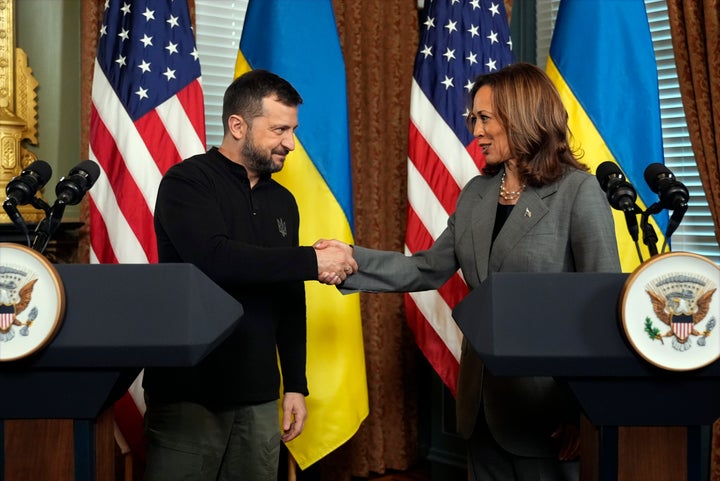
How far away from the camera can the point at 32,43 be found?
2.89 meters

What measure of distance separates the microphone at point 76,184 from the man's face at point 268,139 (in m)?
0.53

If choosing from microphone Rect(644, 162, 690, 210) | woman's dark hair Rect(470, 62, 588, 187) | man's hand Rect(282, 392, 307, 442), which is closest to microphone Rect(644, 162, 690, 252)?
microphone Rect(644, 162, 690, 210)

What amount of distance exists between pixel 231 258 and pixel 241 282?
68 mm

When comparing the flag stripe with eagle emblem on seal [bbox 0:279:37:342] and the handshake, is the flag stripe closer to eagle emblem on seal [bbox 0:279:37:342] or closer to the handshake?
the handshake

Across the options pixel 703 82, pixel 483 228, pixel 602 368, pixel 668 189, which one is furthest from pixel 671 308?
pixel 703 82

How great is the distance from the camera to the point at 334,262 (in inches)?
77.6

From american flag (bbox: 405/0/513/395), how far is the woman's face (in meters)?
0.83

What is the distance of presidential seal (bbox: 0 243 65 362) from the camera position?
49.5 inches

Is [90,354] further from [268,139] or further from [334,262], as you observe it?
[268,139]

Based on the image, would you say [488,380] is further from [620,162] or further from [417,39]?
[417,39]

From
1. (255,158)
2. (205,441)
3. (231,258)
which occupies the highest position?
(255,158)

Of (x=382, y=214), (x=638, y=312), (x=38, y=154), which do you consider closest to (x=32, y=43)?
(x=38, y=154)

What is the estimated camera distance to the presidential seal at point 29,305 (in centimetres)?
126

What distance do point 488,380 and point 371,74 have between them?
6.67 feet
